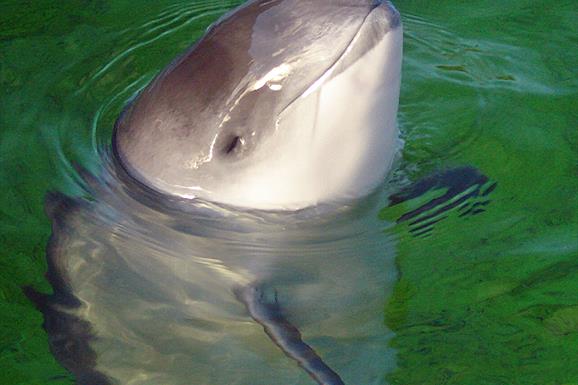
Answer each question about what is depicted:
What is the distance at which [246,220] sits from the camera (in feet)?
17.0

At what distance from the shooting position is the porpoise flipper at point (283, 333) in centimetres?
453

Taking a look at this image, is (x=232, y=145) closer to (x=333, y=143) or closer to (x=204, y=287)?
(x=333, y=143)

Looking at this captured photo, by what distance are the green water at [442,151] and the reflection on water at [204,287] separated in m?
0.15

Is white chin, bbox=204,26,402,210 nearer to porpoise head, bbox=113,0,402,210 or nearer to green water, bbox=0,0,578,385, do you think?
porpoise head, bbox=113,0,402,210

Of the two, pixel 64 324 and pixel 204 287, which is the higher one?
pixel 64 324

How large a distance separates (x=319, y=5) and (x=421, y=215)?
1.33 m

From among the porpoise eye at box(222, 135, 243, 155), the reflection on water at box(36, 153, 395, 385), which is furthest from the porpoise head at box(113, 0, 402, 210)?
the reflection on water at box(36, 153, 395, 385)

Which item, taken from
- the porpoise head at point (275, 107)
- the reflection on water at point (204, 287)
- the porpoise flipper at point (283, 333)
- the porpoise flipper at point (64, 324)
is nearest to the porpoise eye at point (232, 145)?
the porpoise head at point (275, 107)

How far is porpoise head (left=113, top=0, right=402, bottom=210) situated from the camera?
474cm

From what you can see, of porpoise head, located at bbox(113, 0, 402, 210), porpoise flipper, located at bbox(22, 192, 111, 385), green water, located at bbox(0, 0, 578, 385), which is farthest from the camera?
green water, located at bbox(0, 0, 578, 385)

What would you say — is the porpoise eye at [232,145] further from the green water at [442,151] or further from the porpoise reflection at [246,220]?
the green water at [442,151]

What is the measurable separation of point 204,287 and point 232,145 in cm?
68

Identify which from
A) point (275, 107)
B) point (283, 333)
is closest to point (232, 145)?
point (275, 107)

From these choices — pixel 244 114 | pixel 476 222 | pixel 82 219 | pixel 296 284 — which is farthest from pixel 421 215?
pixel 82 219
